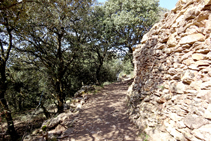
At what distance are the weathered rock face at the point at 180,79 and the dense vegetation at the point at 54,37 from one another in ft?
14.0

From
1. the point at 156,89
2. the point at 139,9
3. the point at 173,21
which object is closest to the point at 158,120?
the point at 156,89

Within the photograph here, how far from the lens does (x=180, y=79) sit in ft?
9.46

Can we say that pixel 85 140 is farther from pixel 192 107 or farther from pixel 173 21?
pixel 173 21

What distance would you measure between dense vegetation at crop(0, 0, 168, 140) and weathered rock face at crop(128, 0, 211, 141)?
426 centimetres

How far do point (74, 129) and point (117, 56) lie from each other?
34.7ft

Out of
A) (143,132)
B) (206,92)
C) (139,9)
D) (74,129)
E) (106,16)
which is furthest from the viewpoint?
(106,16)

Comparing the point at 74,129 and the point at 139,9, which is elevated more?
the point at 139,9

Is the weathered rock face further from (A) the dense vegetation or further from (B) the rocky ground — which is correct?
(A) the dense vegetation

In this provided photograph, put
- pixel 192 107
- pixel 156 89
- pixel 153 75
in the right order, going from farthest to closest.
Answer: pixel 153 75
pixel 156 89
pixel 192 107

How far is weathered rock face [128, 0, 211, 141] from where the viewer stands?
2.24 metres

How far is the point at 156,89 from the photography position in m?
3.68

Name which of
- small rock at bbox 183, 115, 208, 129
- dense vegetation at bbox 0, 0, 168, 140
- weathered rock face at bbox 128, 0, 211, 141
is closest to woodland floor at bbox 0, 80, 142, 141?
weathered rock face at bbox 128, 0, 211, 141

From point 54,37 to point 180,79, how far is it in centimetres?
784

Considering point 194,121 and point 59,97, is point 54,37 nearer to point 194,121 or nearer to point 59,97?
point 59,97
